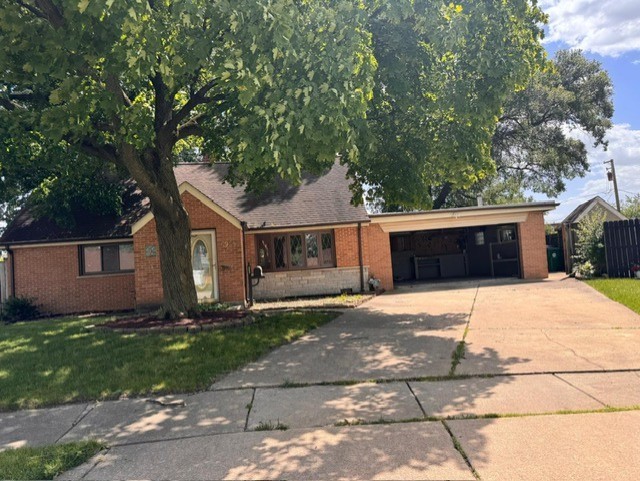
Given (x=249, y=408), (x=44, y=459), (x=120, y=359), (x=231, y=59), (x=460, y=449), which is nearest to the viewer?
(x=460, y=449)

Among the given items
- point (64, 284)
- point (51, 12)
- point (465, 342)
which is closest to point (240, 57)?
point (51, 12)

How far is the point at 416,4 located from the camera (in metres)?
7.83

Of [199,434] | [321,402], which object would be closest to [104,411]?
[199,434]

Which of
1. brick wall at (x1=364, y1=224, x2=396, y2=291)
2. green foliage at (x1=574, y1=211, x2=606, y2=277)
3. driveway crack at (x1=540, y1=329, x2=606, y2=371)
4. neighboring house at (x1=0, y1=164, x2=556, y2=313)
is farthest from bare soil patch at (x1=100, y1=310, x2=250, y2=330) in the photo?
green foliage at (x1=574, y1=211, x2=606, y2=277)

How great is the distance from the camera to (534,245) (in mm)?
17938

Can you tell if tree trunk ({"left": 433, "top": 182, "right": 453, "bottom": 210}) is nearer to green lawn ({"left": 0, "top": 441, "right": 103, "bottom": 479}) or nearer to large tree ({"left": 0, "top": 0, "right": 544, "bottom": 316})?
large tree ({"left": 0, "top": 0, "right": 544, "bottom": 316})

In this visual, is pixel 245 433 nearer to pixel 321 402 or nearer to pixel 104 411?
pixel 321 402

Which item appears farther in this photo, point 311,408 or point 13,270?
point 13,270

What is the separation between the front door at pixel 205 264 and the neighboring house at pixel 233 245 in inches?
1.3

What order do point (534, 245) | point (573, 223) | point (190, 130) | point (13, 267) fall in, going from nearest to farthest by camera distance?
1. point (190, 130)
2. point (13, 267)
3. point (534, 245)
4. point (573, 223)

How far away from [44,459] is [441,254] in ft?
70.0

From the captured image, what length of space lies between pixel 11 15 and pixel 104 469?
6.53 metres

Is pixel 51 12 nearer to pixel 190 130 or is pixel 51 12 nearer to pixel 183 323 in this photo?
pixel 190 130

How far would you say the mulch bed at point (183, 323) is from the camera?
31.7ft
